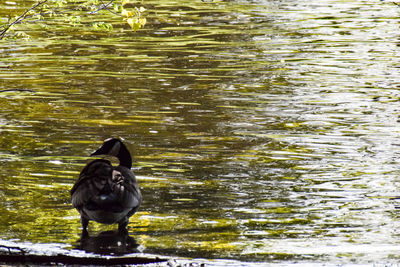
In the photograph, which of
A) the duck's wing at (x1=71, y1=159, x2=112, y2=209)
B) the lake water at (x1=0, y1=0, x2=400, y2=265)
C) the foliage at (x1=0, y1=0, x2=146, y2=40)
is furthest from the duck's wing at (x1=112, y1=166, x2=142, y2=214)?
the foliage at (x1=0, y1=0, x2=146, y2=40)

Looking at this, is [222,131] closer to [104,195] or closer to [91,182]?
[91,182]

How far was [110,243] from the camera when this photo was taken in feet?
28.1

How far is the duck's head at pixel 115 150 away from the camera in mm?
9570

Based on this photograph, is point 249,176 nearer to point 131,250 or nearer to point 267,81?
point 131,250

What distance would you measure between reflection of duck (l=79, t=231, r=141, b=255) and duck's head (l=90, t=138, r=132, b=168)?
3.54 feet

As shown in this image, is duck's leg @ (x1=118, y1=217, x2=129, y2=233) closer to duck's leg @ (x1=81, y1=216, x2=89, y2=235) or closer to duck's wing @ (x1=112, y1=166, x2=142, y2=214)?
duck's wing @ (x1=112, y1=166, x2=142, y2=214)

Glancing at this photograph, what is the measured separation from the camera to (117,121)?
15.3m

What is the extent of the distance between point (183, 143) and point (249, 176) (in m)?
2.32

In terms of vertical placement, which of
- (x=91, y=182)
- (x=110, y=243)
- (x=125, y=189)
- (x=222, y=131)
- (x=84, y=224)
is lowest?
(x=222, y=131)

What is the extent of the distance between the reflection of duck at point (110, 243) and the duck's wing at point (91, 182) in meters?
0.46

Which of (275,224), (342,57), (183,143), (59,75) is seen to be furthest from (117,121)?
(342,57)

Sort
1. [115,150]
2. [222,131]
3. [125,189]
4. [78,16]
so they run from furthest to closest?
[222,131] < [78,16] < [115,150] < [125,189]

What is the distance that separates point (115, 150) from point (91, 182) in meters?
1.51

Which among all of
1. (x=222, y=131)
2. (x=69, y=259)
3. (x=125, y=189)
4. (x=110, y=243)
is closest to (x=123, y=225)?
(x=110, y=243)
